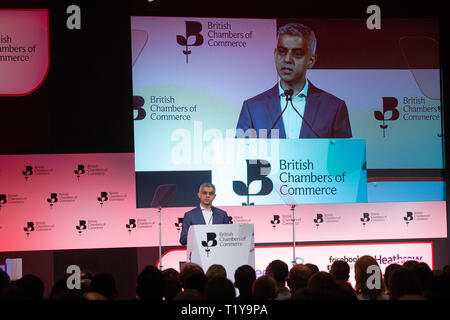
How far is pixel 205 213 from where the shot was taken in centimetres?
688

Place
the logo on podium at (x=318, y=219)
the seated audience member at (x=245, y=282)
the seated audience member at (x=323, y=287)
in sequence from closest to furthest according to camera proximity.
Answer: the seated audience member at (x=323, y=287) → the seated audience member at (x=245, y=282) → the logo on podium at (x=318, y=219)

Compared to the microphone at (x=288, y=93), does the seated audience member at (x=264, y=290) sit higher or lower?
lower

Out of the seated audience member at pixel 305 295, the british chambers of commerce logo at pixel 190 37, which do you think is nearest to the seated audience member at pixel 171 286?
the seated audience member at pixel 305 295

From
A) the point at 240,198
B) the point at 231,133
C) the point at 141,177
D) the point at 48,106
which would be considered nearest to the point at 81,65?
the point at 48,106

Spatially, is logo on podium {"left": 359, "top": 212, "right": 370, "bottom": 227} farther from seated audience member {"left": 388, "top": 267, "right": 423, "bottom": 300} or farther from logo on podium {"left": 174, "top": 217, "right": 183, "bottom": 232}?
seated audience member {"left": 388, "top": 267, "right": 423, "bottom": 300}

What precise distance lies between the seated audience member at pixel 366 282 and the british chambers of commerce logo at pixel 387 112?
11.2ft

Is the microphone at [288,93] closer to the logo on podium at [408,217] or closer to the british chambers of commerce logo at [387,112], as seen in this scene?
the british chambers of commerce logo at [387,112]

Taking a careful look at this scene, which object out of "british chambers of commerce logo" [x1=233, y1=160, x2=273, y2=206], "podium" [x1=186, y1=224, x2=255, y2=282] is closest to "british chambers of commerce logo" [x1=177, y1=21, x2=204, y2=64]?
"british chambers of commerce logo" [x1=233, y1=160, x2=273, y2=206]

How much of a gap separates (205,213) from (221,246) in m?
1.87

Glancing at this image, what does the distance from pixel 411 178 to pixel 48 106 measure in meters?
4.69

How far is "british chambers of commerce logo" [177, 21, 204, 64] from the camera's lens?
7047mm

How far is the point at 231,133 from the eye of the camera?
277 inches

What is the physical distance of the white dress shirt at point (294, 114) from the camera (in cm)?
711

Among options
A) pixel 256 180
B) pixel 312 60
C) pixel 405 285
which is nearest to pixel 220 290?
pixel 405 285
